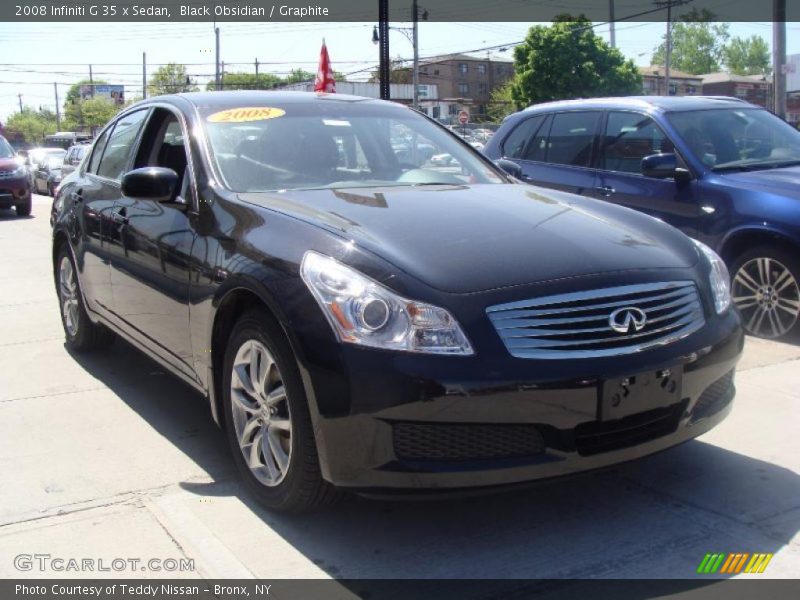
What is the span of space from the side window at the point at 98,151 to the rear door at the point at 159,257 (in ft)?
3.12

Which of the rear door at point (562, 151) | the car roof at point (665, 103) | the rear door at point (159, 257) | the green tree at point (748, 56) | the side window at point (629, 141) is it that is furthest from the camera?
the green tree at point (748, 56)

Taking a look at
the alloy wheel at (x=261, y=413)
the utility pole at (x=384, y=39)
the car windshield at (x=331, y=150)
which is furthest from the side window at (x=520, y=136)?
the utility pole at (x=384, y=39)

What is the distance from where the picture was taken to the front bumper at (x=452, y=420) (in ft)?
9.12

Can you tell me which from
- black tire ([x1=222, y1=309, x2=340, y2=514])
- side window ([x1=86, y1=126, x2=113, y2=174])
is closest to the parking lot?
black tire ([x1=222, y1=309, x2=340, y2=514])

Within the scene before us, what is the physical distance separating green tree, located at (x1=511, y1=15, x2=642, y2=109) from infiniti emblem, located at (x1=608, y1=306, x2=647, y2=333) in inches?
1925

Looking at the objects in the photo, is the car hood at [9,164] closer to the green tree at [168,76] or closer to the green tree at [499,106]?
the green tree at [499,106]

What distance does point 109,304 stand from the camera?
5.01 m

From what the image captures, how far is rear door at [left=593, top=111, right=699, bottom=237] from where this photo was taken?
6621 mm

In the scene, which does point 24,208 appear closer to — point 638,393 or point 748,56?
point 638,393

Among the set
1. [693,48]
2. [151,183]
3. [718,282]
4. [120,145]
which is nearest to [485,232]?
[718,282]

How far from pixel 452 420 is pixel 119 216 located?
2756mm

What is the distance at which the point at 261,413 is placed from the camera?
3332mm

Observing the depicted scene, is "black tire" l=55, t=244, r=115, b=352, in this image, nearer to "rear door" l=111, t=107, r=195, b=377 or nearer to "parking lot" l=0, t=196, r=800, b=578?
"rear door" l=111, t=107, r=195, b=377

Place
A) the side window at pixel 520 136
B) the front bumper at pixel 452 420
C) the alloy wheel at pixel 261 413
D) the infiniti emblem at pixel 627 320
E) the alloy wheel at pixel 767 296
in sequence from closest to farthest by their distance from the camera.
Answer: the front bumper at pixel 452 420 → the infiniti emblem at pixel 627 320 → the alloy wheel at pixel 261 413 → the alloy wheel at pixel 767 296 → the side window at pixel 520 136
